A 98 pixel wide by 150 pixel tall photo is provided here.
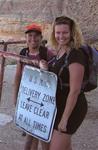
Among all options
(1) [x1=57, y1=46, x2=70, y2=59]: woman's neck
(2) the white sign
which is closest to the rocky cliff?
(2) the white sign

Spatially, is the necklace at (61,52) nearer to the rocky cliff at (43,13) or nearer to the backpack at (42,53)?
the backpack at (42,53)

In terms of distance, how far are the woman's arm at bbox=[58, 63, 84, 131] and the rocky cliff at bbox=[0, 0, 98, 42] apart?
51.1ft

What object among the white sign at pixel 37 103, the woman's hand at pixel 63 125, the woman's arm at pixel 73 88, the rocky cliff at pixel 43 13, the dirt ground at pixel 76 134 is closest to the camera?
the woman's arm at pixel 73 88

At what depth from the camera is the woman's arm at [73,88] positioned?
12.3 feet

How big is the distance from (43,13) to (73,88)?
28203mm

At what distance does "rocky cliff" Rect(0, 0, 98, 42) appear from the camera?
24.8 m

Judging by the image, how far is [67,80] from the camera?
12.7 ft

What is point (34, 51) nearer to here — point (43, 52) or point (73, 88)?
point (43, 52)

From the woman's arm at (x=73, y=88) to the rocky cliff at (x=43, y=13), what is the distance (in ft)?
51.1

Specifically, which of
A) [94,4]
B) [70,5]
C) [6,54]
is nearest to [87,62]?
[6,54]

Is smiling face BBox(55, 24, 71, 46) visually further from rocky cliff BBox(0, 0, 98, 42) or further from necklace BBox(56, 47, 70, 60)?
rocky cliff BBox(0, 0, 98, 42)

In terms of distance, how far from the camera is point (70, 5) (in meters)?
30.2

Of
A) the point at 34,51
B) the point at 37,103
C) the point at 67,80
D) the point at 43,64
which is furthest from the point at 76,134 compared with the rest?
the point at 67,80

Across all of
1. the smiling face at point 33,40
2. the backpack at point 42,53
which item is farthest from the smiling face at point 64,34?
the smiling face at point 33,40
